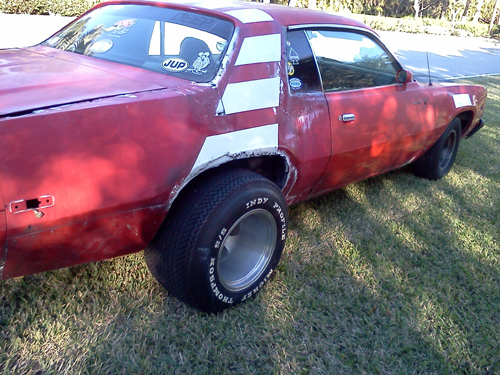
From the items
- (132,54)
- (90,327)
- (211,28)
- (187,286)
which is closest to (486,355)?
(187,286)

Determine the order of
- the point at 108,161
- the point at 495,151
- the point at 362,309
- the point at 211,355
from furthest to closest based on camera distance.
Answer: the point at 495,151 < the point at 362,309 < the point at 211,355 < the point at 108,161

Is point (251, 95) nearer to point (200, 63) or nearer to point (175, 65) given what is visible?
point (200, 63)

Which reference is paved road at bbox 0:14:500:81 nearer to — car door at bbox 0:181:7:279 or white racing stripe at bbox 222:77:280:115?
white racing stripe at bbox 222:77:280:115

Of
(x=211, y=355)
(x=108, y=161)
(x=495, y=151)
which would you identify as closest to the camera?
(x=108, y=161)

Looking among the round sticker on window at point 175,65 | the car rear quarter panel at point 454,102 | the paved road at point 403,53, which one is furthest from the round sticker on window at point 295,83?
the paved road at point 403,53

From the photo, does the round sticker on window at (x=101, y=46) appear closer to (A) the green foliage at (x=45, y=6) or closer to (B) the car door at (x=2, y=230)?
(B) the car door at (x=2, y=230)

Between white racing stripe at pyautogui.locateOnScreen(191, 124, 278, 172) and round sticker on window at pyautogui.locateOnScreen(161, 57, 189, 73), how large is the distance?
20.0 inches

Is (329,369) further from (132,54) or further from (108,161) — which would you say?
(132,54)

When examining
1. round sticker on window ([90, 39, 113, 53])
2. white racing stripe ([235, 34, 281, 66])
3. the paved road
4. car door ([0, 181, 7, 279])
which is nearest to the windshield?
round sticker on window ([90, 39, 113, 53])

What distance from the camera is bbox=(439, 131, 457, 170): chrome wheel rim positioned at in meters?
4.71

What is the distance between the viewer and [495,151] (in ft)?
18.7

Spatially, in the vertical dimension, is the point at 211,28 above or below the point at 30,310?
above

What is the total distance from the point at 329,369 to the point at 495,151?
178 inches

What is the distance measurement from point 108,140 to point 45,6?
1592cm
